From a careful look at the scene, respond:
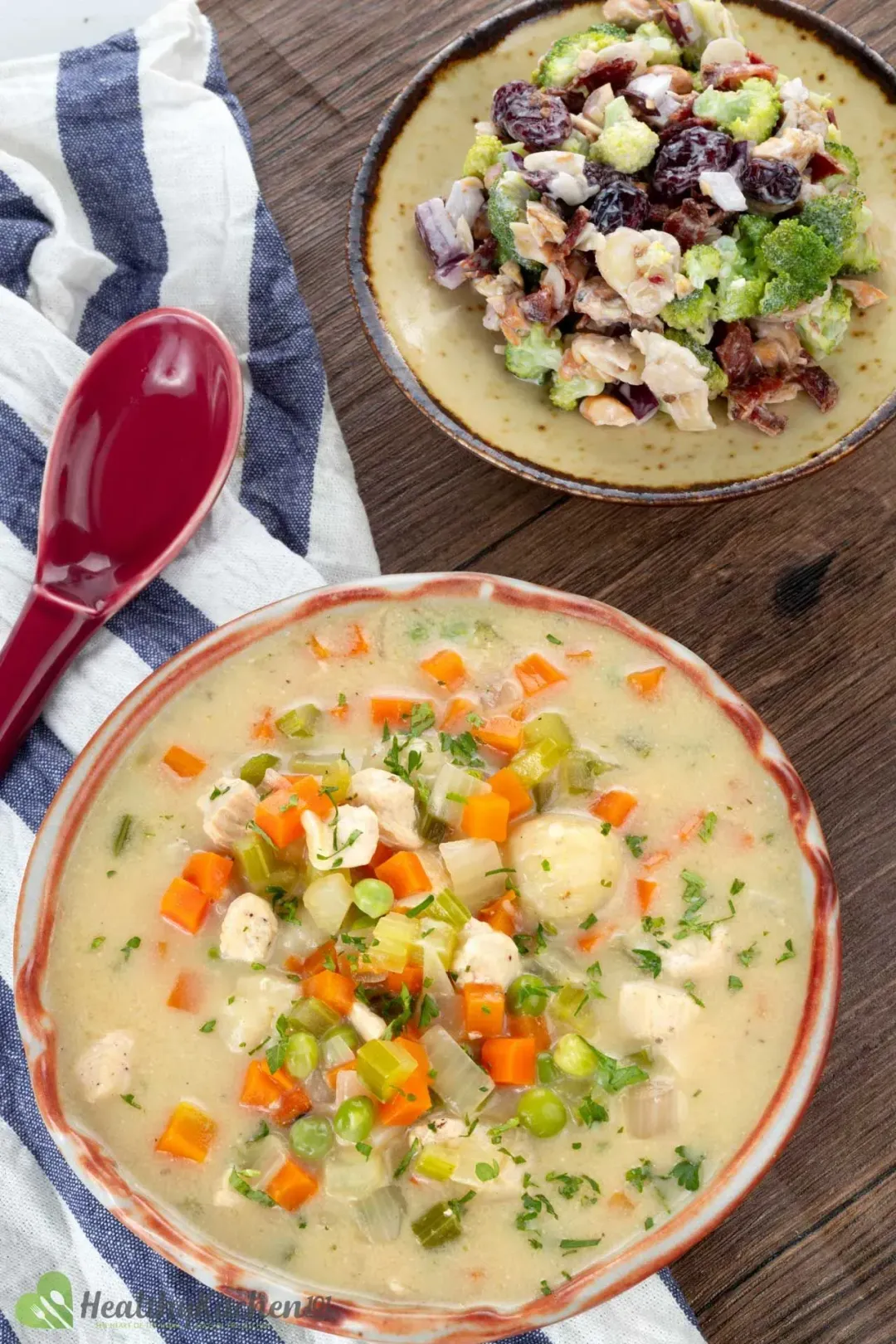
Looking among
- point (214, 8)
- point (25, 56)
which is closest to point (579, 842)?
point (214, 8)

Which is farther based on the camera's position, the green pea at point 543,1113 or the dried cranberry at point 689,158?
the dried cranberry at point 689,158

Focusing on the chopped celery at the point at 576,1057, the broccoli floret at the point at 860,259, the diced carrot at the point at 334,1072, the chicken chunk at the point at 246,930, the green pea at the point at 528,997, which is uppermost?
the broccoli floret at the point at 860,259

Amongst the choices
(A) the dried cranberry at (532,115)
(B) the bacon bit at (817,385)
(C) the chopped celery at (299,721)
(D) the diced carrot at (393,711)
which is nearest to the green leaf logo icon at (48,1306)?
(C) the chopped celery at (299,721)

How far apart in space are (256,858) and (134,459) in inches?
42.7

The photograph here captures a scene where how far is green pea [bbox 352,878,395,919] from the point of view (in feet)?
8.09

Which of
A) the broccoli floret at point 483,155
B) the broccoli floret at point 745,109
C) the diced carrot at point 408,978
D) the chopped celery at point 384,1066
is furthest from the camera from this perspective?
the broccoli floret at point 483,155

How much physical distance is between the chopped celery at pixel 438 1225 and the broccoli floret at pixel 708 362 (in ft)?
5.89

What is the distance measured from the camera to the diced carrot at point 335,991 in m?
2.49

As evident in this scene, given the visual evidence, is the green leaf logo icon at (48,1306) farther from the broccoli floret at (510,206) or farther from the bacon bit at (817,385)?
the bacon bit at (817,385)

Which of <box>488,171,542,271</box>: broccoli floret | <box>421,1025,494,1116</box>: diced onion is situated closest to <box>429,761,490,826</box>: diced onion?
<box>421,1025,494,1116</box>: diced onion

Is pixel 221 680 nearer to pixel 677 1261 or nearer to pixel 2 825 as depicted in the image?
pixel 2 825

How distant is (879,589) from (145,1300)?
7.84 ft

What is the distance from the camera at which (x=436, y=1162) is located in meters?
2.41

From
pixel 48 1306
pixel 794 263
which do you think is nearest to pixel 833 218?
pixel 794 263
